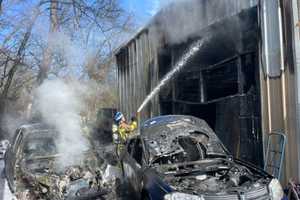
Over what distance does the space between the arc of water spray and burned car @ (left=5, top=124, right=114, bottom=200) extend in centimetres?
402

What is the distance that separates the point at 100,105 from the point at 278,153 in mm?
16796

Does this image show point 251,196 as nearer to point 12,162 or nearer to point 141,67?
point 12,162

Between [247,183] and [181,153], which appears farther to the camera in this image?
[181,153]

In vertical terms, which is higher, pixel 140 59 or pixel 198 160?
pixel 140 59

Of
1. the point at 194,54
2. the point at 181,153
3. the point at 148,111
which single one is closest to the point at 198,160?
the point at 181,153

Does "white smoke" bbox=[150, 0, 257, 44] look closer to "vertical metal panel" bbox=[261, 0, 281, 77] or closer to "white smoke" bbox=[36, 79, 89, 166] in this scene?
"vertical metal panel" bbox=[261, 0, 281, 77]

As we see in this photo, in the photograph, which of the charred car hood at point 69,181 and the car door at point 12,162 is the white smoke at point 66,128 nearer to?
the charred car hood at point 69,181

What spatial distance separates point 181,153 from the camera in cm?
617

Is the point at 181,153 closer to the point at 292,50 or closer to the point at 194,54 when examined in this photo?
the point at 292,50

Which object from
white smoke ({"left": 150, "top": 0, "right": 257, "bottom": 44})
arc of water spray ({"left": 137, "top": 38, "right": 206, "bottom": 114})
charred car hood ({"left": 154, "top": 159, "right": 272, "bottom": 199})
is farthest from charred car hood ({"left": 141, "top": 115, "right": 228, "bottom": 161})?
arc of water spray ({"left": 137, "top": 38, "right": 206, "bottom": 114})

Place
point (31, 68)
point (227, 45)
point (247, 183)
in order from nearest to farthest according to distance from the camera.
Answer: point (247, 183)
point (227, 45)
point (31, 68)

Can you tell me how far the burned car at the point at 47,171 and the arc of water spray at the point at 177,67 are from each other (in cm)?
402

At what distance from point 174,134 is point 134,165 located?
0.77m

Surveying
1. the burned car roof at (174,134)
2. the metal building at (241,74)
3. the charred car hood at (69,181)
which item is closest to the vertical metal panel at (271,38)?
the metal building at (241,74)
